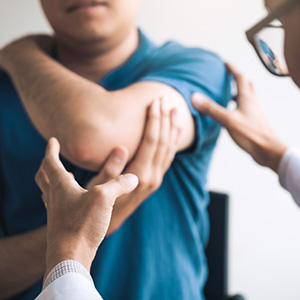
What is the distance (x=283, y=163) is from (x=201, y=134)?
0.37 feet

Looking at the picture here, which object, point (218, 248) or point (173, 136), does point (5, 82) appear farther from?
point (218, 248)

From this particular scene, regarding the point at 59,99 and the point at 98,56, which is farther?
the point at 98,56

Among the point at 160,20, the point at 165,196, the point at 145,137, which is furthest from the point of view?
the point at 160,20

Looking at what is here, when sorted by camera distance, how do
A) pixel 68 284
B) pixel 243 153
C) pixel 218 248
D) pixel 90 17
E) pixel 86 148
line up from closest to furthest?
1. pixel 68 284
2. pixel 86 148
3. pixel 90 17
4. pixel 218 248
5. pixel 243 153

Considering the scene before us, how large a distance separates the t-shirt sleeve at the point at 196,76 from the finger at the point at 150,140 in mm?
57

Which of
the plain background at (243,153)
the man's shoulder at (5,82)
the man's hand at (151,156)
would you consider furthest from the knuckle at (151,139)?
the plain background at (243,153)

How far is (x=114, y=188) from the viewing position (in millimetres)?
293

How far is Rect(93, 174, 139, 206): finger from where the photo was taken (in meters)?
0.28

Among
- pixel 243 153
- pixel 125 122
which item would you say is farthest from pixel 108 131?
pixel 243 153

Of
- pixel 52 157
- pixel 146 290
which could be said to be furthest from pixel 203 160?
pixel 52 157

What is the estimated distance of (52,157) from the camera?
1.13ft

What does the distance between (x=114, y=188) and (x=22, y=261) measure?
327mm

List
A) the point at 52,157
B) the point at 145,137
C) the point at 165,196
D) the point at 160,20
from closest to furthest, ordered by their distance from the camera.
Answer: the point at 52,157, the point at 145,137, the point at 165,196, the point at 160,20

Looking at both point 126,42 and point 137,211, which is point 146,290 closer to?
point 137,211
